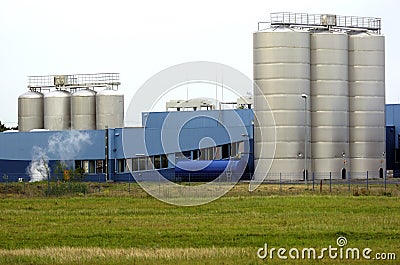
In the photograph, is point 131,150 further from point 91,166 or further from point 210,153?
point 210,153

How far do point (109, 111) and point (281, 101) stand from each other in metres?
20.0

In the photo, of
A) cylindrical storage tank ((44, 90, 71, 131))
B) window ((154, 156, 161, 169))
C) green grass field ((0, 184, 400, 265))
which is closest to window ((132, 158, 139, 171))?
window ((154, 156, 161, 169))

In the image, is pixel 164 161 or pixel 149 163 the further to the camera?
pixel 164 161

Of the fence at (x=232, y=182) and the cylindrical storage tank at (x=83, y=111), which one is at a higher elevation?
the cylindrical storage tank at (x=83, y=111)

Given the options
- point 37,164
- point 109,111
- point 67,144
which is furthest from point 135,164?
point 109,111

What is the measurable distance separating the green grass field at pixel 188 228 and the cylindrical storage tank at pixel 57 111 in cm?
3896

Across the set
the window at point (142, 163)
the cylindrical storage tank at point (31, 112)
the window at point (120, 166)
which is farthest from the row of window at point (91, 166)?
the cylindrical storage tank at point (31, 112)

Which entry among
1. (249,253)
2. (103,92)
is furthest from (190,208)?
(103,92)

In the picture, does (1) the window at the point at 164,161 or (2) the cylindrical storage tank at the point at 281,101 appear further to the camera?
(1) the window at the point at 164,161

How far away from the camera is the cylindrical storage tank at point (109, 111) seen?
8388 cm

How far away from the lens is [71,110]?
86312mm

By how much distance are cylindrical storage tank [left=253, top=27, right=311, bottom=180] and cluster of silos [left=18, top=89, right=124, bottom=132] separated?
57.5 ft

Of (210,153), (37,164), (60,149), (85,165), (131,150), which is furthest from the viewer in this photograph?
(210,153)

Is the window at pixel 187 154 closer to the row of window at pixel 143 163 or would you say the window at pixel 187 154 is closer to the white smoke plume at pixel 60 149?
the row of window at pixel 143 163
